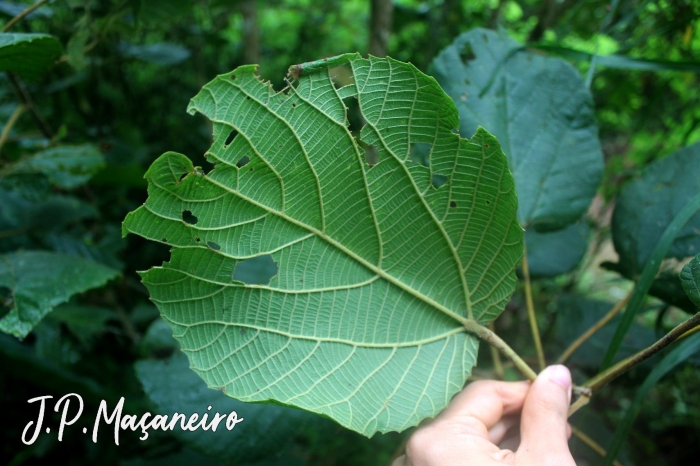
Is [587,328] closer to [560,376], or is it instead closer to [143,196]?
[560,376]

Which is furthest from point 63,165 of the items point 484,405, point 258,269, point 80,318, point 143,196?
point 484,405

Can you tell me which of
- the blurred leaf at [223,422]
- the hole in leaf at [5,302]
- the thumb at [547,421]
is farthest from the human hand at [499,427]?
the hole in leaf at [5,302]

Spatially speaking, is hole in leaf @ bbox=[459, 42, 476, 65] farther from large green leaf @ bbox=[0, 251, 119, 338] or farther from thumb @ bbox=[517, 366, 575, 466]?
large green leaf @ bbox=[0, 251, 119, 338]

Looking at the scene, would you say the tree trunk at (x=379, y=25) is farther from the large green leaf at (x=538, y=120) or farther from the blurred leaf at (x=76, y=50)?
the blurred leaf at (x=76, y=50)

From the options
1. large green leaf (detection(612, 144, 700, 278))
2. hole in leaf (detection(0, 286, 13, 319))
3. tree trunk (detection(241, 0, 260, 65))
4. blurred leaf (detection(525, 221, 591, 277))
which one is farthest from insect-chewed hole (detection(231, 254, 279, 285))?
tree trunk (detection(241, 0, 260, 65))

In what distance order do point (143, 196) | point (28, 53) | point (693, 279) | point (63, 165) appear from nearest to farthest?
point (693, 279) → point (28, 53) → point (63, 165) → point (143, 196)

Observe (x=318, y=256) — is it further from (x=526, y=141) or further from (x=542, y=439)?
(x=526, y=141)

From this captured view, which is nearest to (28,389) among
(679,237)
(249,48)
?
(249,48)
